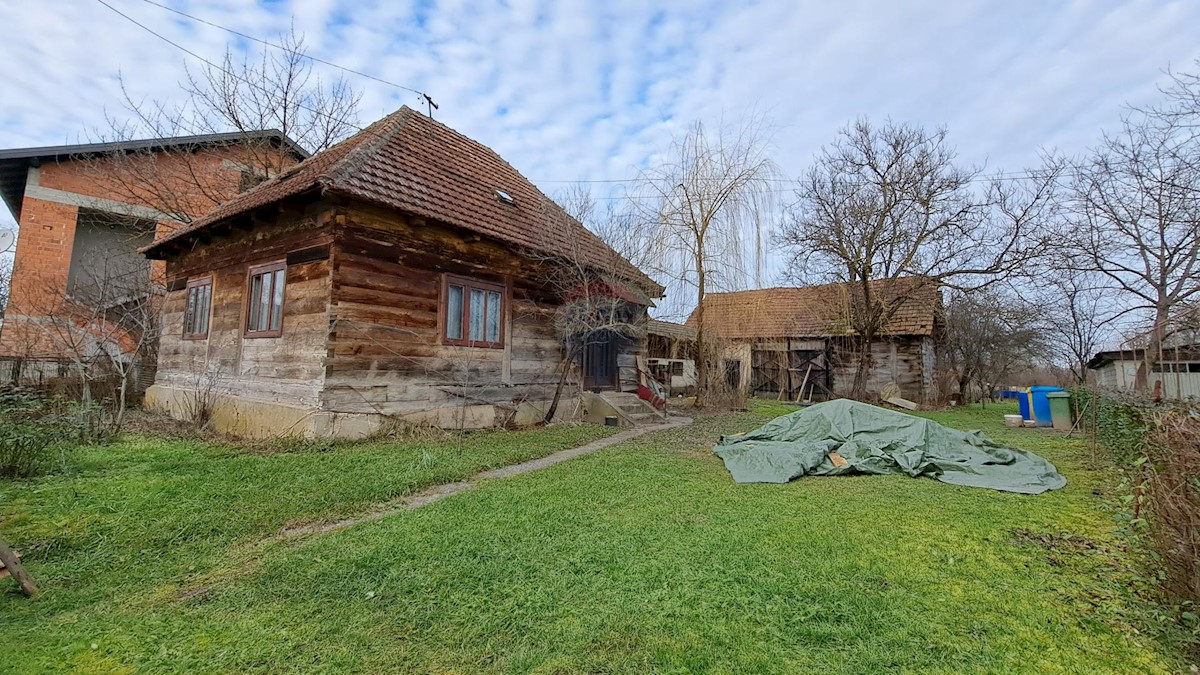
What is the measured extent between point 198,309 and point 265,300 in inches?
126

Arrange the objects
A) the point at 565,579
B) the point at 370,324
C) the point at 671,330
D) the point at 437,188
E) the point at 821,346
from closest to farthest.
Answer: the point at 565,579 < the point at 370,324 < the point at 437,188 < the point at 671,330 < the point at 821,346

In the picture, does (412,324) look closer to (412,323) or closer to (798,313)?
(412,323)

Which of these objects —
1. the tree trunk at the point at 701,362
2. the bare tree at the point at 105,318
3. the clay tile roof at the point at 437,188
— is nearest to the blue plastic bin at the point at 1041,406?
the tree trunk at the point at 701,362

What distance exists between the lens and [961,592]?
307cm

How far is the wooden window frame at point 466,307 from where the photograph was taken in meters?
8.88

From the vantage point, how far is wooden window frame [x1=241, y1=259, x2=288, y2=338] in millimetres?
8500

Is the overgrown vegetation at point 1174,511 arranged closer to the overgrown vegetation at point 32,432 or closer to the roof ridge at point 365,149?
the roof ridge at point 365,149

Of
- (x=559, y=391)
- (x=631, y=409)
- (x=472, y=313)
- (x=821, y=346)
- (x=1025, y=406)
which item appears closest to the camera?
(x=472, y=313)

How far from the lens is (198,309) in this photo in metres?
10.8

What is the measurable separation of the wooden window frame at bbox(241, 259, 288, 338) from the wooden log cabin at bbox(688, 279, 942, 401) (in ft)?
39.9

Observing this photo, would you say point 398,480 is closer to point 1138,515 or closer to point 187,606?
point 187,606

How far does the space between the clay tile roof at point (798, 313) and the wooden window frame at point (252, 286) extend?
960cm

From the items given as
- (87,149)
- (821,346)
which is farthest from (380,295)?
(821,346)

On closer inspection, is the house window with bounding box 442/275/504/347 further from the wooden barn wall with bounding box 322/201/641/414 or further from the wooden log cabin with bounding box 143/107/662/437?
the wooden barn wall with bounding box 322/201/641/414
